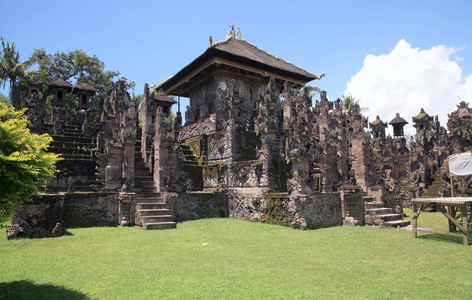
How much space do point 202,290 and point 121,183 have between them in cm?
1000

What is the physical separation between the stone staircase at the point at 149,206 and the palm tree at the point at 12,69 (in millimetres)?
22142

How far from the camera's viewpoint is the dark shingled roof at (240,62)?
24.3 m

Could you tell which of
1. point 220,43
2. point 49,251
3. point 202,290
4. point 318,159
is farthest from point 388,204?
point 220,43

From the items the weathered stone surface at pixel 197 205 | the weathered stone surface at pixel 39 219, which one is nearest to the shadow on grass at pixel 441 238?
the weathered stone surface at pixel 197 205

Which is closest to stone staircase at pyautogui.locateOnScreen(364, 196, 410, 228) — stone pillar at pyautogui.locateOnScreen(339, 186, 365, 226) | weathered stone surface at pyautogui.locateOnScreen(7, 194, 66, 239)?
stone pillar at pyautogui.locateOnScreen(339, 186, 365, 226)

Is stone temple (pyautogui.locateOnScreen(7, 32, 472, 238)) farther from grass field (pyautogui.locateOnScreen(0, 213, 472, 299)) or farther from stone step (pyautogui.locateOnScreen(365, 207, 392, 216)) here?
grass field (pyautogui.locateOnScreen(0, 213, 472, 299))

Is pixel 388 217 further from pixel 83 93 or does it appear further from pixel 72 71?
pixel 72 71

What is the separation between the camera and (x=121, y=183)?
1429 cm

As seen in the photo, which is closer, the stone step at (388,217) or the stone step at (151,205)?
the stone step at (151,205)

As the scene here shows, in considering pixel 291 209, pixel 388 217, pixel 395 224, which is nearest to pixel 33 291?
pixel 291 209

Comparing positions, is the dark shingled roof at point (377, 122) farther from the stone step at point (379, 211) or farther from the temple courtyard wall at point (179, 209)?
the temple courtyard wall at point (179, 209)

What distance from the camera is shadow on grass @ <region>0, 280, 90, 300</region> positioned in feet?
16.5

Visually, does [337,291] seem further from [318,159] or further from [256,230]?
[318,159]

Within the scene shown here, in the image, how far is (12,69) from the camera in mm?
31047
